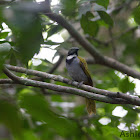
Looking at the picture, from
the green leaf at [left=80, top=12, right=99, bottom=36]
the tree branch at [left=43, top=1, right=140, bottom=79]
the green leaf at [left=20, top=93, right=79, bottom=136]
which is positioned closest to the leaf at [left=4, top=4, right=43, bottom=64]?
the green leaf at [left=20, top=93, right=79, bottom=136]

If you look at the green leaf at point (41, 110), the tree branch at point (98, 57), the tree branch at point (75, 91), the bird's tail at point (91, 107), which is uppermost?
the green leaf at point (41, 110)

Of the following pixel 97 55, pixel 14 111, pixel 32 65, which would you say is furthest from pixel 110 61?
pixel 14 111

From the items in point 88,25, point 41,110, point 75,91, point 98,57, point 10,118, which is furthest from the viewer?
point 98,57

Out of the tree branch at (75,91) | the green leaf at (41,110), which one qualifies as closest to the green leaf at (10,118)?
the green leaf at (41,110)

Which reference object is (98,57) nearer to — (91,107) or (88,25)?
(91,107)

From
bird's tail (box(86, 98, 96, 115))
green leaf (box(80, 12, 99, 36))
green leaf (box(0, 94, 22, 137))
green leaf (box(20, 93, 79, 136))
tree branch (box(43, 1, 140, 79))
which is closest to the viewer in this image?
green leaf (box(0, 94, 22, 137))

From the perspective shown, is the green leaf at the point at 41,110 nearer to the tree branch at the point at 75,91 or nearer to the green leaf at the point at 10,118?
the green leaf at the point at 10,118

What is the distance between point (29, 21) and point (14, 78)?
1.74m

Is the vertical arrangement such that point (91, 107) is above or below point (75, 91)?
below

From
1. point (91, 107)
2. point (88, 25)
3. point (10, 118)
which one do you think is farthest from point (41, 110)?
point (91, 107)

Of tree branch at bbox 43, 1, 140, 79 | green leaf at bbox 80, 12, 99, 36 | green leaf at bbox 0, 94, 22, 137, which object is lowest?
tree branch at bbox 43, 1, 140, 79

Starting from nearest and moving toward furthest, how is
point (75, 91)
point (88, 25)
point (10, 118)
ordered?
point (10, 118), point (75, 91), point (88, 25)

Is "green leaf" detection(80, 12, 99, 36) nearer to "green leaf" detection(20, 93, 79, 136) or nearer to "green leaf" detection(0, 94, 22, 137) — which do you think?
"green leaf" detection(20, 93, 79, 136)

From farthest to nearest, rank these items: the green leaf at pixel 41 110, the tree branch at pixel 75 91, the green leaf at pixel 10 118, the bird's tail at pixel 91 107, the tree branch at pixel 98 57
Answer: the tree branch at pixel 98 57, the bird's tail at pixel 91 107, the tree branch at pixel 75 91, the green leaf at pixel 41 110, the green leaf at pixel 10 118
